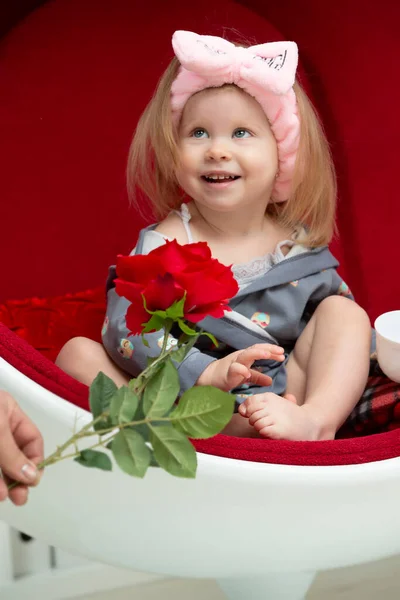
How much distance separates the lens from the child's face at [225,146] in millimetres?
1128

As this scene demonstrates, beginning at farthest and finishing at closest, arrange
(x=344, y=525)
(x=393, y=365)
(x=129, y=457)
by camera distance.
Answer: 1. (x=393, y=365)
2. (x=344, y=525)
3. (x=129, y=457)

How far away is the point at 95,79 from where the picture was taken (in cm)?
143

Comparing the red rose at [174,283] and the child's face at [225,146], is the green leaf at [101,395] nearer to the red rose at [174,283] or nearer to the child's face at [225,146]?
the red rose at [174,283]

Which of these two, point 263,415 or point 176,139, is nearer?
point 263,415

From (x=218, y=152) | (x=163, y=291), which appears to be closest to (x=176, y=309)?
(x=163, y=291)

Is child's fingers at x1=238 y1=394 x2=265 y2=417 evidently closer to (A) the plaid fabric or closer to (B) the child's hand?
(B) the child's hand

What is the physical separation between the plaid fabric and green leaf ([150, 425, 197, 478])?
1.87ft

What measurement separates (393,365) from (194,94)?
0.43 metres

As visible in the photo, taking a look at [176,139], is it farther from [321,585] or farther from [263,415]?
[321,585]

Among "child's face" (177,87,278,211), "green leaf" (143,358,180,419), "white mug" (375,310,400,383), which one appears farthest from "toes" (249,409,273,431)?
"green leaf" (143,358,180,419)

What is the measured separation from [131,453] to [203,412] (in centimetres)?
5

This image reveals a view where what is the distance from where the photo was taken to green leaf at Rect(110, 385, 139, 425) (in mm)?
488

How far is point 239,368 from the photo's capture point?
878 millimetres

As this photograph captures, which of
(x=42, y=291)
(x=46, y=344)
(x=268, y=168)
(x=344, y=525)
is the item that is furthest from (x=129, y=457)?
(x=42, y=291)
